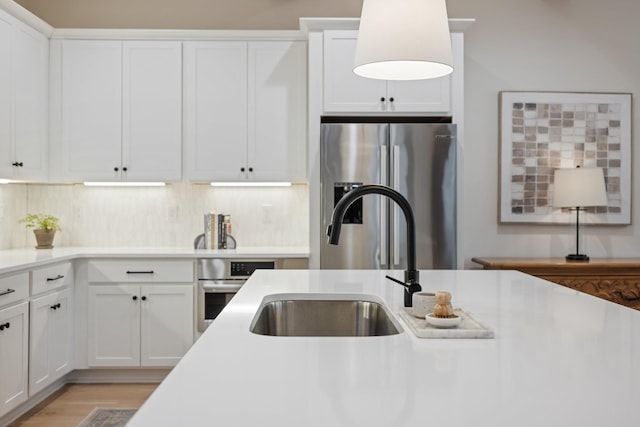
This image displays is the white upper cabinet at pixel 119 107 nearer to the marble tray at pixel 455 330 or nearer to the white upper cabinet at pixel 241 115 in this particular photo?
the white upper cabinet at pixel 241 115

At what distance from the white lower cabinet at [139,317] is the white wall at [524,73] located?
2.16 metres

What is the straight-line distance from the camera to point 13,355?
3062 mm

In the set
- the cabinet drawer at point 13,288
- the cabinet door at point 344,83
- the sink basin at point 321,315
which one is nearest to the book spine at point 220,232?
the cabinet door at point 344,83

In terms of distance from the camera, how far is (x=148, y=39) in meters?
4.08

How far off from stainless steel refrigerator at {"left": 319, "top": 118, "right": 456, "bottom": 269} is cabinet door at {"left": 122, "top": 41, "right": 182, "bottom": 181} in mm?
1130

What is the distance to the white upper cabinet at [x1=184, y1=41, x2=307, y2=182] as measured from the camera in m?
4.06

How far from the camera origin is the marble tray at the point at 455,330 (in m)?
1.32

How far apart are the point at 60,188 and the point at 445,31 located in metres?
3.53

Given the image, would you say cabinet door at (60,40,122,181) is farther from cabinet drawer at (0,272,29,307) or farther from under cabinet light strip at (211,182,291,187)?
cabinet drawer at (0,272,29,307)

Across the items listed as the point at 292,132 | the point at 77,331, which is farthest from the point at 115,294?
the point at 292,132

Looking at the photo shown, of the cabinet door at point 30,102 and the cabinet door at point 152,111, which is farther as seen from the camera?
the cabinet door at point 152,111

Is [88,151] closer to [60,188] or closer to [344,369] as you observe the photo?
[60,188]

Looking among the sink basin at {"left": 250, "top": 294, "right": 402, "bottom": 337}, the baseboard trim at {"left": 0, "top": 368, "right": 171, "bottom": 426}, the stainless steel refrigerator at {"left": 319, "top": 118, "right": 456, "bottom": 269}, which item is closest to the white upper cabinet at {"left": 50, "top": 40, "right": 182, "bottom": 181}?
the stainless steel refrigerator at {"left": 319, "top": 118, "right": 456, "bottom": 269}

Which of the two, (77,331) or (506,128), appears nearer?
(77,331)
